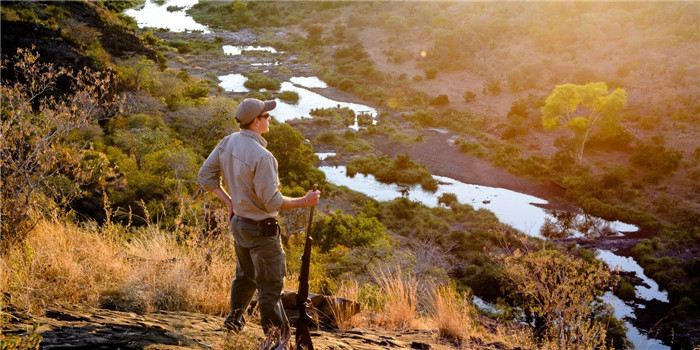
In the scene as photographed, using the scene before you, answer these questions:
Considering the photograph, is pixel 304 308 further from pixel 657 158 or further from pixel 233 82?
pixel 233 82

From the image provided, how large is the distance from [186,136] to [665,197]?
81.2 feet

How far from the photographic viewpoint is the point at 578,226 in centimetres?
2148

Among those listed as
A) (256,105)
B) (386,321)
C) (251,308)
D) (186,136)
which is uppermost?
(256,105)

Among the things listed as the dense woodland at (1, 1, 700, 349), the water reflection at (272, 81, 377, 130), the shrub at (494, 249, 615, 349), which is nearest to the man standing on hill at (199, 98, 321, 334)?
the dense woodland at (1, 1, 700, 349)

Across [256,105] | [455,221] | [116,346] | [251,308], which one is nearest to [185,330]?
[116,346]

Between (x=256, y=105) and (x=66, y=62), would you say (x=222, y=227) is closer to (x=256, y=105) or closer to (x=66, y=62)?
(x=256, y=105)

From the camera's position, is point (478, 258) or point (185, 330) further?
point (478, 258)

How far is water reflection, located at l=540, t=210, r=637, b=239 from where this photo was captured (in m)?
20.6

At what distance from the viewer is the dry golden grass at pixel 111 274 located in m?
3.43

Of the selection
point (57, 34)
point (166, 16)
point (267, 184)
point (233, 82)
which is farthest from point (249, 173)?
point (166, 16)

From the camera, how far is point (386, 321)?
4.86 m

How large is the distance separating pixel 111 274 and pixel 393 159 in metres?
25.9

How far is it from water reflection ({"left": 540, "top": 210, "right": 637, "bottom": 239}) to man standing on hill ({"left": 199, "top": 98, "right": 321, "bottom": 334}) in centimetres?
1939

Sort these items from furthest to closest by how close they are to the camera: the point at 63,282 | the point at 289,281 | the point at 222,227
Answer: the point at 289,281 → the point at 222,227 → the point at 63,282
